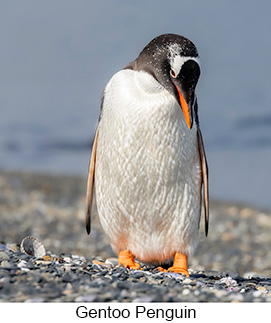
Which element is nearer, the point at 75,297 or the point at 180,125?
the point at 75,297

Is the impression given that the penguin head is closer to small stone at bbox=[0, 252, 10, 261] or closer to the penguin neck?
the penguin neck

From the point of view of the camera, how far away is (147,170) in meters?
4.39

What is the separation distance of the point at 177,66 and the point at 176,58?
0.06 m

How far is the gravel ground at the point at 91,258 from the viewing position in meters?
3.28

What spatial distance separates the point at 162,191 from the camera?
445 centimetres

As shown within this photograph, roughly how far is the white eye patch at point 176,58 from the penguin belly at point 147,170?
30cm

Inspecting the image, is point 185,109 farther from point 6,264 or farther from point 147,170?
point 6,264

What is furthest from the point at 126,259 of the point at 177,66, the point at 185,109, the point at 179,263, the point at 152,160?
the point at 177,66

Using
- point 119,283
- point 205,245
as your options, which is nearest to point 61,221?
point 205,245

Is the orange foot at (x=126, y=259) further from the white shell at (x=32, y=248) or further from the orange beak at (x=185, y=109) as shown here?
the orange beak at (x=185, y=109)

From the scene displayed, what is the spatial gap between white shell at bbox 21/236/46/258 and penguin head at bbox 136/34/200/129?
1.76 meters

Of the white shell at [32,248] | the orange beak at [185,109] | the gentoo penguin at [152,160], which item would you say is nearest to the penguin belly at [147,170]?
the gentoo penguin at [152,160]
